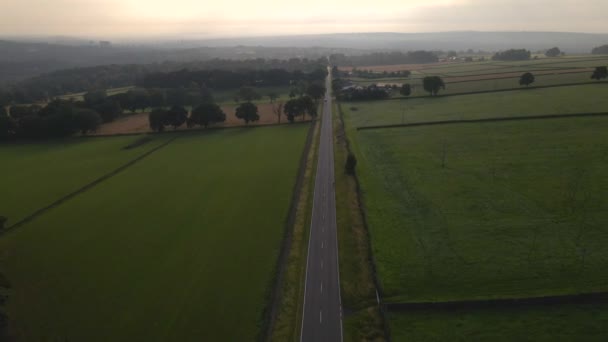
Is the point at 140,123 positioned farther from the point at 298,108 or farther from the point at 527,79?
the point at 527,79

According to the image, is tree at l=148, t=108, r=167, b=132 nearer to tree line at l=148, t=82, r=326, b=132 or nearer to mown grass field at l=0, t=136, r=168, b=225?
tree line at l=148, t=82, r=326, b=132

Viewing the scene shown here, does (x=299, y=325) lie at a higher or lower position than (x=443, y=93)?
lower

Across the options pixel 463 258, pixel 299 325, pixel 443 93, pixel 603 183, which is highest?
pixel 443 93

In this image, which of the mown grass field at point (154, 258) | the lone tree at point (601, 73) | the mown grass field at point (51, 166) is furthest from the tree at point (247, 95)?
the lone tree at point (601, 73)

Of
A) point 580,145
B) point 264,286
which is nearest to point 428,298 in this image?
point 264,286

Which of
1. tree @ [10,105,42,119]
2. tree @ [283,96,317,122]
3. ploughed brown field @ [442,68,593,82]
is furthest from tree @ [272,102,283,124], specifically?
ploughed brown field @ [442,68,593,82]

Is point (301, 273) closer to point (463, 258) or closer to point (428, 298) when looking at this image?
point (428, 298)

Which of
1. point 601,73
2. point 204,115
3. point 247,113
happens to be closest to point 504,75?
point 601,73
